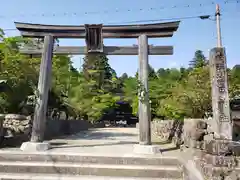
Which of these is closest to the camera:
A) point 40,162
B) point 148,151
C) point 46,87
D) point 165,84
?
point 40,162

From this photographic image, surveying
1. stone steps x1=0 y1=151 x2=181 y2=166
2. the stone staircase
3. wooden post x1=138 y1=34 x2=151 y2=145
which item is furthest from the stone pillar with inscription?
wooden post x1=138 y1=34 x2=151 y2=145

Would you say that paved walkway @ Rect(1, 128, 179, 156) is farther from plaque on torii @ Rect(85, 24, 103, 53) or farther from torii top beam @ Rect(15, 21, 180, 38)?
torii top beam @ Rect(15, 21, 180, 38)

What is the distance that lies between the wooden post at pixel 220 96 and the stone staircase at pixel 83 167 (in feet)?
3.90

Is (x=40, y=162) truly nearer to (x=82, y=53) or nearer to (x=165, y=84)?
(x=82, y=53)

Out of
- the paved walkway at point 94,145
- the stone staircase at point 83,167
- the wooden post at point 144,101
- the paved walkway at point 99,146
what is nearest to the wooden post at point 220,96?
the stone staircase at point 83,167

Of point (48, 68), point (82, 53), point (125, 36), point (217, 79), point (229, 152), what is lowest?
point (229, 152)

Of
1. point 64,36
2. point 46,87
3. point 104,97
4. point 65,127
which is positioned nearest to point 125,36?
point 64,36

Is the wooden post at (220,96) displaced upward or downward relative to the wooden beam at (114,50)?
downward

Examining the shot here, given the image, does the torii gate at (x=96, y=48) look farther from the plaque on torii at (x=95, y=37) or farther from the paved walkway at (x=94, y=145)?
the paved walkway at (x=94, y=145)

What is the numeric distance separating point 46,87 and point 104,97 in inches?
810

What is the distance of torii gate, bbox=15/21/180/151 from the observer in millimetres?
5723

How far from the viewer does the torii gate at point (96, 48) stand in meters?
5.72

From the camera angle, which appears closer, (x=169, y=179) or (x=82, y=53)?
(x=169, y=179)

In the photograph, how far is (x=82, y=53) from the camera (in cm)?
665
